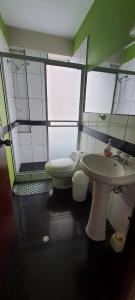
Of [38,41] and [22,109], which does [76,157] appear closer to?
[22,109]

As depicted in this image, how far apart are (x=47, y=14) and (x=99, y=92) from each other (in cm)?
137

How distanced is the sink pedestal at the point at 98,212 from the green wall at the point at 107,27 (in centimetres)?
132

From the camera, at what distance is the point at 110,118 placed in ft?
4.78

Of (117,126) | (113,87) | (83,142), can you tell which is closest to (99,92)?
(113,87)

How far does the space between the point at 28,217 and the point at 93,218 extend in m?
0.77

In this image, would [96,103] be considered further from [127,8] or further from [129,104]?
[127,8]

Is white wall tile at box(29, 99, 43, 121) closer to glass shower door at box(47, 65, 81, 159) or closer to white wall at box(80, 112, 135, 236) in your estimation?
glass shower door at box(47, 65, 81, 159)

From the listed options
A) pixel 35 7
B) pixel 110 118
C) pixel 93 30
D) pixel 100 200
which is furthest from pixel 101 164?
pixel 35 7

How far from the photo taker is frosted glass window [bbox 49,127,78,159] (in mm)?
2338

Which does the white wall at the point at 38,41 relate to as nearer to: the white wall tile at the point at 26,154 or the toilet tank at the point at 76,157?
the white wall tile at the point at 26,154

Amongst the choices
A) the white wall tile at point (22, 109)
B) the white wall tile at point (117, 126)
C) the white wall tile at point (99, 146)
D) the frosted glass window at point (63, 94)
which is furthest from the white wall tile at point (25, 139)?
the white wall tile at point (117, 126)

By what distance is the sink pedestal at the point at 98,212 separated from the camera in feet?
3.93

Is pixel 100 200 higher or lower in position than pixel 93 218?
higher

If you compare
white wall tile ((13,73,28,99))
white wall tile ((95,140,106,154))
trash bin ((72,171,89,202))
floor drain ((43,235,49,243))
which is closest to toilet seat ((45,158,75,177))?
trash bin ((72,171,89,202))
